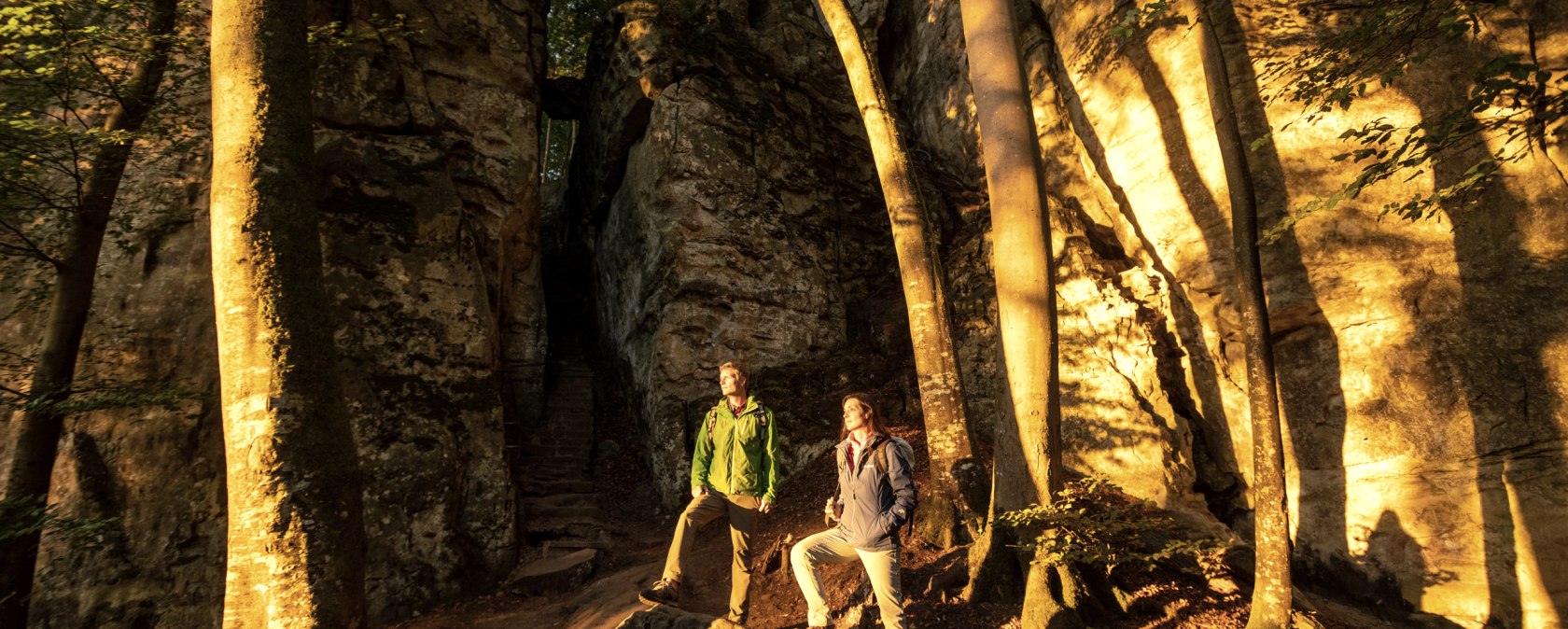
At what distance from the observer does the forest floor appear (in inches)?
210

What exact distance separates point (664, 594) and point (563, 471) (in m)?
6.83

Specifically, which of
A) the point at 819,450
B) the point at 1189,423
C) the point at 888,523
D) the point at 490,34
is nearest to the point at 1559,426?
the point at 1189,423

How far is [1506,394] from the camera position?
6.13m

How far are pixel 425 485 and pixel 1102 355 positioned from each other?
8.89 meters

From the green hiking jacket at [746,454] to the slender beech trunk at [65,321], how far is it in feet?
18.2

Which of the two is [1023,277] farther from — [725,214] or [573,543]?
[725,214]

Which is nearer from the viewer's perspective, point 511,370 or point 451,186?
point 451,186

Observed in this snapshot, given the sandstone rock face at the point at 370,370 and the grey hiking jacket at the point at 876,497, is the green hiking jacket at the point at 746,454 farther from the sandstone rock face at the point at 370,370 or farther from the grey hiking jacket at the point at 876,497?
the sandstone rock face at the point at 370,370

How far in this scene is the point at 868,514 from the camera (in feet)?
15.0

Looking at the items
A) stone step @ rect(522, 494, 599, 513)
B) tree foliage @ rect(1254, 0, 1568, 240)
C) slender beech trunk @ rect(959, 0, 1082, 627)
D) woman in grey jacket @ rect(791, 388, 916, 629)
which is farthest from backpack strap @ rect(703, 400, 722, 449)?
stone step @ rect(522, 494, 599, 513)

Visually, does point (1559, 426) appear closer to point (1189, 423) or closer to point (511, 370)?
point (1189, 423)

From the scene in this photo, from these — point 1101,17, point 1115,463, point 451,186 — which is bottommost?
point 1115,463

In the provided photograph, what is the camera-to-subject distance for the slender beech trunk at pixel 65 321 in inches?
211

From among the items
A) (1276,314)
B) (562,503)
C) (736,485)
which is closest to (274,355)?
(736,485)
